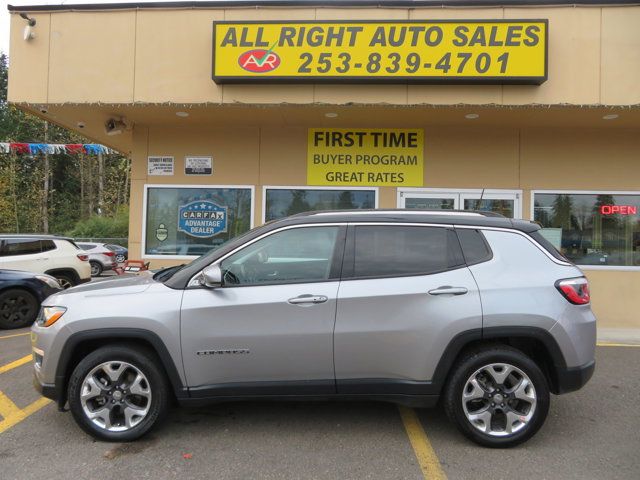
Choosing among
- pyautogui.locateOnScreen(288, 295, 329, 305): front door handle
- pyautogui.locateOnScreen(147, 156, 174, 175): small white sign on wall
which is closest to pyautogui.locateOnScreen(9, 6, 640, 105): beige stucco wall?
pyautogui.locateOnScreen(147, 156, 174, 175): small white sign on wall

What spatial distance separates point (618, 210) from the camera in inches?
337

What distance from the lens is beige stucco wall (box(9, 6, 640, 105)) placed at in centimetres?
727

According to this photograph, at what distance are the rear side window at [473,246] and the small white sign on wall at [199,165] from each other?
6023 mm

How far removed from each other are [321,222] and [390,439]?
1.78 meters

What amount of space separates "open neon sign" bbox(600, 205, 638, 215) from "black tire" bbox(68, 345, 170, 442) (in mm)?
8027

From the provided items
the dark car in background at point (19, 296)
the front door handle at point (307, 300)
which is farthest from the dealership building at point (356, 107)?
the front door handle at point (307, 300)

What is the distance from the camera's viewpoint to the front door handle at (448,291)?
11.9 ft

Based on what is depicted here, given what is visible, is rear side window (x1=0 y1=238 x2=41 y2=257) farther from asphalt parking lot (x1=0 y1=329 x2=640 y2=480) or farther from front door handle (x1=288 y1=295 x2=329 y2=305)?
front door handle (x1=288 y1=295 x2=329 y2=305)

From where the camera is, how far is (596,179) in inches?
337

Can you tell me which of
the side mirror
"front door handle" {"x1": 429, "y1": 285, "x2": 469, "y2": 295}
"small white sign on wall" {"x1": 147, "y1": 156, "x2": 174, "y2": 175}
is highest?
"small white sign on wall" {"x1": 147, "y1": 156, "x2": 174, "y2": 175}

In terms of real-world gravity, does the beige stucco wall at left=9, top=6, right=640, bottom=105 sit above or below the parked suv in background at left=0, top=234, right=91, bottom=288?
above

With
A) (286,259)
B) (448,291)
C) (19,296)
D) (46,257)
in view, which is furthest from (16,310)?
(448,291)

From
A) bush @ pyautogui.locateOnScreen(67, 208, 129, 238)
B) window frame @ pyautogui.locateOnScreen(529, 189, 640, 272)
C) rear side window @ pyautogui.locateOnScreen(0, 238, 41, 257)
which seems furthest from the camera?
bush @ pyautogui.locateOnScreen(67, 208, 129, 238)

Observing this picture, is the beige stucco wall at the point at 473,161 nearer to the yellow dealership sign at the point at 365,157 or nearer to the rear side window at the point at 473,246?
the yellow dealership sign at the point at 365,157
